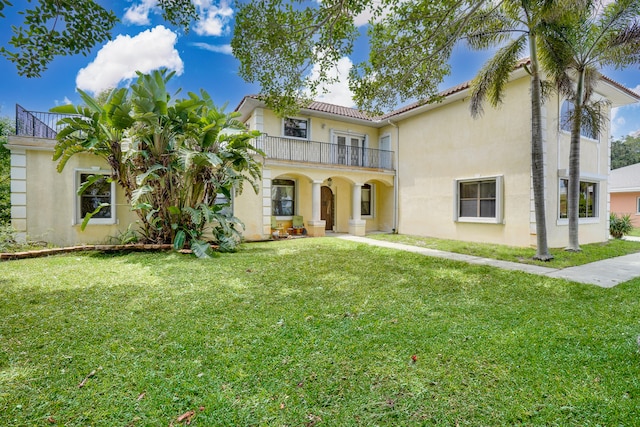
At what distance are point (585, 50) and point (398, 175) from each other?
852 centimetres

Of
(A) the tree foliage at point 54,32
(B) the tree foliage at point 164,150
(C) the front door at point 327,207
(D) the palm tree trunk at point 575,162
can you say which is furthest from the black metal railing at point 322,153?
(A) the tree foliage at point 54,32

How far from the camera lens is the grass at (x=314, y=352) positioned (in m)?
2.35

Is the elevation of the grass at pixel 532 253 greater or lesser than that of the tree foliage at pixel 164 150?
lesser

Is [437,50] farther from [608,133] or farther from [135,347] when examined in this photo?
[608,133]

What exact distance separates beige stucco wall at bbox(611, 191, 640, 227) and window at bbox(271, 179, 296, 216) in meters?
25.2

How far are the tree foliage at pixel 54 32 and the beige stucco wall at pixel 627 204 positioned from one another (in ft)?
105

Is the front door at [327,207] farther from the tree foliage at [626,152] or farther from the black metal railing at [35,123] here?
the tree foliage at [626,152]

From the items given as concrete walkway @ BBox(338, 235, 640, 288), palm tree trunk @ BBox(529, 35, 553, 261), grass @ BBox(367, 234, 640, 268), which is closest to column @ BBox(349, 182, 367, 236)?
grass @ BBox(367, 234, 640, 268)

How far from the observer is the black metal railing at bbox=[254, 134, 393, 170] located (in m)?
14.0

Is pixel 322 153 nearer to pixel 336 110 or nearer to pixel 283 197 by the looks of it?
pixel 336 110

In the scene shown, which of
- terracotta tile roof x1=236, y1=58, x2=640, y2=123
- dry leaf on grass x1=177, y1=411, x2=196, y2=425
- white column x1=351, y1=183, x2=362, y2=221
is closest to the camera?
dry leaf on grass x1=177, y1=411, x2=196, y2=425

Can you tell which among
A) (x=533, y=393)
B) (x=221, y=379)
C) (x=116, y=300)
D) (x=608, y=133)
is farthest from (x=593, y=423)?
(x=608, y=133)

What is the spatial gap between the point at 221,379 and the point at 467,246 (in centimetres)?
1017

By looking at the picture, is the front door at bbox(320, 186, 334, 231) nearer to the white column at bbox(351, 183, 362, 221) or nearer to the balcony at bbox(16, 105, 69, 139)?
the white column at bbox(351, 183, 362, 221)
